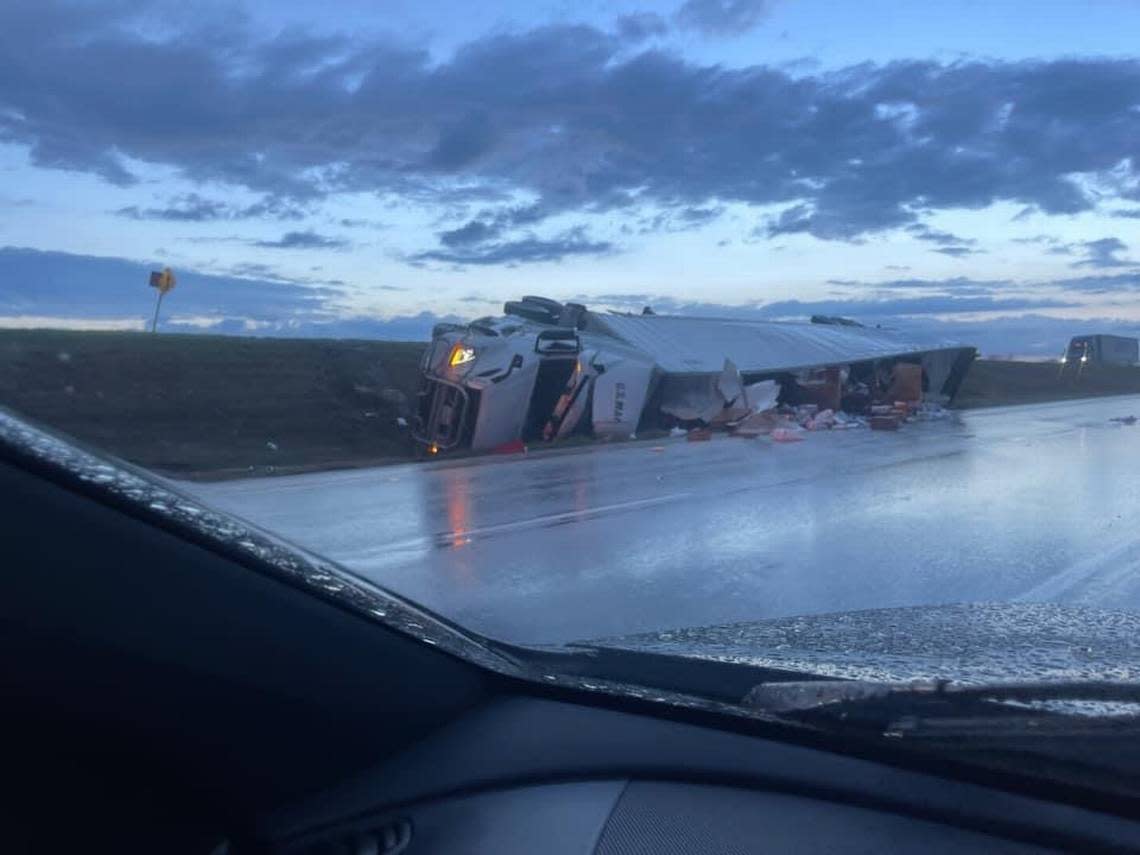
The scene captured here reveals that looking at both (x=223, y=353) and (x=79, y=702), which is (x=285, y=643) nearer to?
(x=79, y=702)

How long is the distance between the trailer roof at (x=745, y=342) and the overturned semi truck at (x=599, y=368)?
0.04 m

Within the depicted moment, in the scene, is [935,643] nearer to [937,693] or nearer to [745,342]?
[937,693]

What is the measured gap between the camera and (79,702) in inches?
73.2

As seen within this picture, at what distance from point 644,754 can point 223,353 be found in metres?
27.9

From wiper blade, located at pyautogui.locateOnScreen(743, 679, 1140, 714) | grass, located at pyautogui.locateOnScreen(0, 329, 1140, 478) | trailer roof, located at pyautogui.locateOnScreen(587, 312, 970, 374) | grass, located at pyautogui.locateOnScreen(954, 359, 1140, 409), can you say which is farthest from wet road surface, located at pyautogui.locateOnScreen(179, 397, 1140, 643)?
grass, located at pyautogui.locateOnScreen(954, 359, 1140, 409)

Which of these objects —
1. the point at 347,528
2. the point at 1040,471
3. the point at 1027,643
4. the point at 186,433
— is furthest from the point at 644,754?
the point at 186,433

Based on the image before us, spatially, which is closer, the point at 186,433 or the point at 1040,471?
the point at 1040,471

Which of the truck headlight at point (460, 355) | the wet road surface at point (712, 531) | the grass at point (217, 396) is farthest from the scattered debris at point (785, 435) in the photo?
the grass at point (217, 396)

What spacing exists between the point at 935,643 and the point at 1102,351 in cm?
6457

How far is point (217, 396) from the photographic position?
24.6 metres

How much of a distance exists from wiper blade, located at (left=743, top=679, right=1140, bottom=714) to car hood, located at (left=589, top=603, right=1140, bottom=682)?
0.20 meters

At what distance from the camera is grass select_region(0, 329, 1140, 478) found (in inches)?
783

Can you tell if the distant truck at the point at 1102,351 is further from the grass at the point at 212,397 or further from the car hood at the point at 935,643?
the car hood at the point at 935,643

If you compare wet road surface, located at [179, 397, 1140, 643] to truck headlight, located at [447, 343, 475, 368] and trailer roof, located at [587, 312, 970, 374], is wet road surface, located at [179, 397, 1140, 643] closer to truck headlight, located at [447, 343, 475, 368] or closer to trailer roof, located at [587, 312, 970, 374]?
truck headlight, located at [447, 343, 475, 368]
